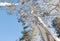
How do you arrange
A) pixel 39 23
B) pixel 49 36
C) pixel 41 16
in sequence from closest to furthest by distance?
pixel 49 36 → pixel 39 23 → pixel 41 16

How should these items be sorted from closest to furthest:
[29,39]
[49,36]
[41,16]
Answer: [49,36] → [41,16] → [29,39]

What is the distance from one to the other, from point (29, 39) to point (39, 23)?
4125mm

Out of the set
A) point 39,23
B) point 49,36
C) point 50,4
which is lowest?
point 49,36

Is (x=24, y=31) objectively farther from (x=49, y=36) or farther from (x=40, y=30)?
(x=49, y=36)

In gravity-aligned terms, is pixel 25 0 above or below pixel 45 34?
above

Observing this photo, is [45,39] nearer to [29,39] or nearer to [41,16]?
[41,16]

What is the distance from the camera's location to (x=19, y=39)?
62.6 ft

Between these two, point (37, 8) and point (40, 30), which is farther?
point (37, 8)

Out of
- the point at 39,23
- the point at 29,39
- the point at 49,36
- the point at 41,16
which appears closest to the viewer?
the point at 49,36

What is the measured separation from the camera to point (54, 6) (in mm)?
15680

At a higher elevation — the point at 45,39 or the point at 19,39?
the point at 19,39

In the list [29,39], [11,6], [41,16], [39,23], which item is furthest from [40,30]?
[29,39]

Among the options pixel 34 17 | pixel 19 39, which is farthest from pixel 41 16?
pixel 19 39

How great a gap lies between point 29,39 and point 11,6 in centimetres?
429
